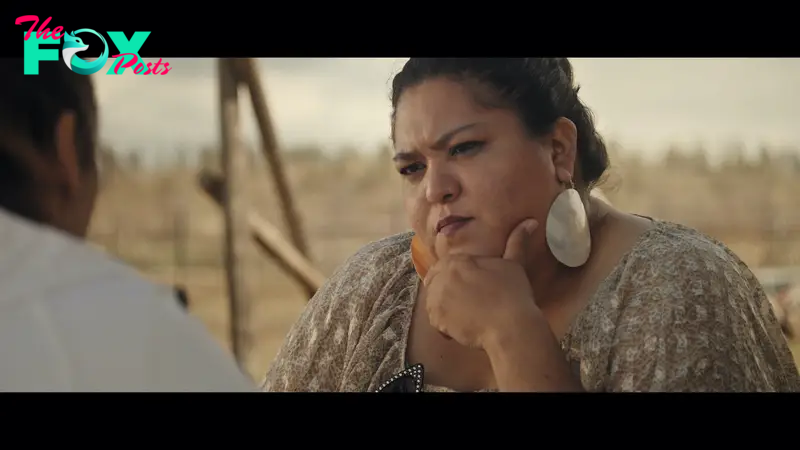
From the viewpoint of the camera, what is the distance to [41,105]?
5.10ft

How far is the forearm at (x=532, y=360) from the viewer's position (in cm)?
180

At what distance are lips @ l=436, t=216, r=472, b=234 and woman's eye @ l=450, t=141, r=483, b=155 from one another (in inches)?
6.0

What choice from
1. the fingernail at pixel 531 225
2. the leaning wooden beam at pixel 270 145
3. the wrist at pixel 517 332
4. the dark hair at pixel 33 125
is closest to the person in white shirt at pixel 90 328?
the dark hair at pixel 33 125

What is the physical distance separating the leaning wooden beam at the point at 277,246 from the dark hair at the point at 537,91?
1.90 ft

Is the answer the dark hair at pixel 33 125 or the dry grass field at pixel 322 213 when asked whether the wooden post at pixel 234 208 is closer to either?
the dry grass field at pixel 322 213

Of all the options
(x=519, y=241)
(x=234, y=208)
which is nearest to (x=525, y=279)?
(x=519, y=241)

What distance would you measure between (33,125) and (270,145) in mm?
751

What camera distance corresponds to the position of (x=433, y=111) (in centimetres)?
190

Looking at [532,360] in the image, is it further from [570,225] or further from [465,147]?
[465,147]
